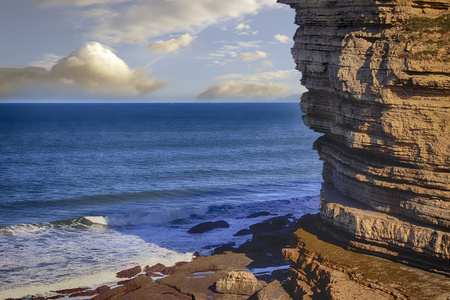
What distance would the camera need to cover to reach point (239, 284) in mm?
20953

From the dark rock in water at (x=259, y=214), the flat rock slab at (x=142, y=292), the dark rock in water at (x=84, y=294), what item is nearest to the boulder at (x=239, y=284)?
the flat rock slab at (x=142, y=292)

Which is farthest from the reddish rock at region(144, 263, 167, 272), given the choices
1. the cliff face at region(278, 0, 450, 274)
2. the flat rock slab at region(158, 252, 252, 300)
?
the cliff face at region(278, 0, 450, 274)

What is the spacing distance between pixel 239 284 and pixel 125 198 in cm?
2652

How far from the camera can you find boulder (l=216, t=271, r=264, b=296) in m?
20.8

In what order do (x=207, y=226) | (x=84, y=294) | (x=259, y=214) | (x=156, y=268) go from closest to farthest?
(x=84, y=294), (x=156, y=268), (x=207, y=226), (x=259, y=214)

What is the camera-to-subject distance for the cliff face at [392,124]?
1700cm

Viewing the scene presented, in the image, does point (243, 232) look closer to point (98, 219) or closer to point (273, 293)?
point (98, 219)

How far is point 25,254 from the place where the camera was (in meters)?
28.1

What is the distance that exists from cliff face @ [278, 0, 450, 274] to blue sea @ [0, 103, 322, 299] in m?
12.6

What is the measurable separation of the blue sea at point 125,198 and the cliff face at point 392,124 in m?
12.6

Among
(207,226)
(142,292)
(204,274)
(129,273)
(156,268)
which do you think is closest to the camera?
(142,292)

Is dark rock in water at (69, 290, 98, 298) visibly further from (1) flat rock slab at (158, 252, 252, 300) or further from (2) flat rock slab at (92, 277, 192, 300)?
(1) flat rock slab at (158, 252, 252, 300)

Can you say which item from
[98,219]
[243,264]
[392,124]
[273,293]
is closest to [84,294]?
[243,264]

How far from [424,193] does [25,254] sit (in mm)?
22829
